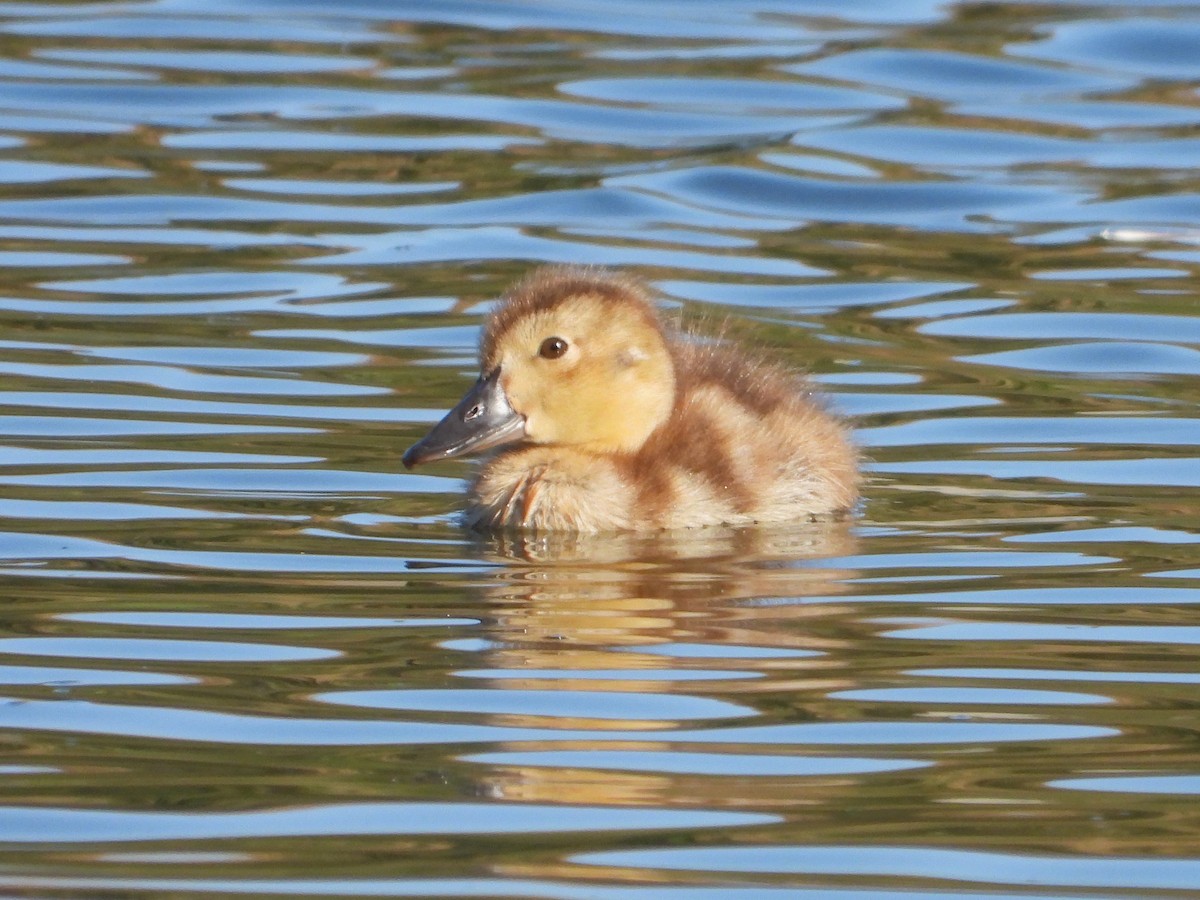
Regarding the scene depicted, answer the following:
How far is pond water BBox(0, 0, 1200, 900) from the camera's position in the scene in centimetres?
446

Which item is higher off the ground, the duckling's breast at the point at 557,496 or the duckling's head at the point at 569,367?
the duckling's head at the point at 569,367

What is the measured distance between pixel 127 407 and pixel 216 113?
5.16 meters

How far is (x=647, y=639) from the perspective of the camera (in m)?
5.60

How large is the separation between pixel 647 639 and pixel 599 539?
4.58 feet

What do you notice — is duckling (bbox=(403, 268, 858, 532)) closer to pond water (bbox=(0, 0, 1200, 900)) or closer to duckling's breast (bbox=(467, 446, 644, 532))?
duckling's breast (bbox=(467, 446, 644, 532))

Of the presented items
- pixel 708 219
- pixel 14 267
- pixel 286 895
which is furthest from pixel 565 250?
pixel 286 895

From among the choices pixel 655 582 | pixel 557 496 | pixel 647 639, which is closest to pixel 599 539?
pixel 557 496

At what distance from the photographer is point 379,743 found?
15.9 feet

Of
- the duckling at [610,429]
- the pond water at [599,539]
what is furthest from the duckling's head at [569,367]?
the pond water at [599,539]

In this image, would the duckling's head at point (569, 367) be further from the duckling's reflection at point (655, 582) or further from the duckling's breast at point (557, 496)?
the duckling's reflection at point (655, 582)

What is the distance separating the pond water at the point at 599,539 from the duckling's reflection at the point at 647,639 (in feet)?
0.05

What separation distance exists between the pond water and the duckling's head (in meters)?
0.31

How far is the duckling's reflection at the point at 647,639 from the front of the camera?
4.71 metres

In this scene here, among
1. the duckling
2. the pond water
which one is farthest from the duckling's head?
the pond water
